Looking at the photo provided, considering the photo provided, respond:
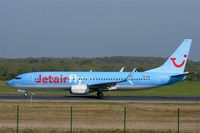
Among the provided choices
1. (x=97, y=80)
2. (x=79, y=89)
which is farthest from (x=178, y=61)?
(x=79, y=89)

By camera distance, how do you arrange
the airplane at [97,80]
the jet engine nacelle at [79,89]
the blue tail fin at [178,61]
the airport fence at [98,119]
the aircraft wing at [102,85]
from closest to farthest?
1. the airport fence at [98,119]
2. the jet engine nacelle at [79,89]
3. the aircraft wing at [102,85]
4. the airplane at [97,80]
5. the blue tail fin at [178,61]

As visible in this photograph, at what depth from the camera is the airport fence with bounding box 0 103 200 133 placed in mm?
27000

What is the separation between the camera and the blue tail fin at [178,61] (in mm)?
60219

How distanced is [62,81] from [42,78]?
2.21 metres

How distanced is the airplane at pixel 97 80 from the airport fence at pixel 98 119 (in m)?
12.9

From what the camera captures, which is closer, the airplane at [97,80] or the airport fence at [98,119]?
the airport fence at [98,119]

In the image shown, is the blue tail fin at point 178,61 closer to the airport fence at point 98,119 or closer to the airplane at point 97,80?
the airplane at point 97,80

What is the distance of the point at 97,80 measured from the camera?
57.2 metres

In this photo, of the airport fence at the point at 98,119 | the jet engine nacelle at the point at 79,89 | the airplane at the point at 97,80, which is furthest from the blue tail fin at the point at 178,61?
the airport fence at the point at 98,119

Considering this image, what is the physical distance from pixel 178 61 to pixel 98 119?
97.1 ft

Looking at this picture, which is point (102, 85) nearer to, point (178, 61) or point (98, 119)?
point (178, 61)

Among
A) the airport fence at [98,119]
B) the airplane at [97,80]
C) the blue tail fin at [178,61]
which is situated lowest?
the airport fence at [98,119]

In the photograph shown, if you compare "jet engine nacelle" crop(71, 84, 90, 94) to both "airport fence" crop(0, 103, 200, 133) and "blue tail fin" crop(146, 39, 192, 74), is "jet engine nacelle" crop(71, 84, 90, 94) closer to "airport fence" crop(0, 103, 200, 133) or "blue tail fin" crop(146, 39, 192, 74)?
"blue tail fin" crop(146, 39, 192, 74)

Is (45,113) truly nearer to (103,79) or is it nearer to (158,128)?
(158,128)
